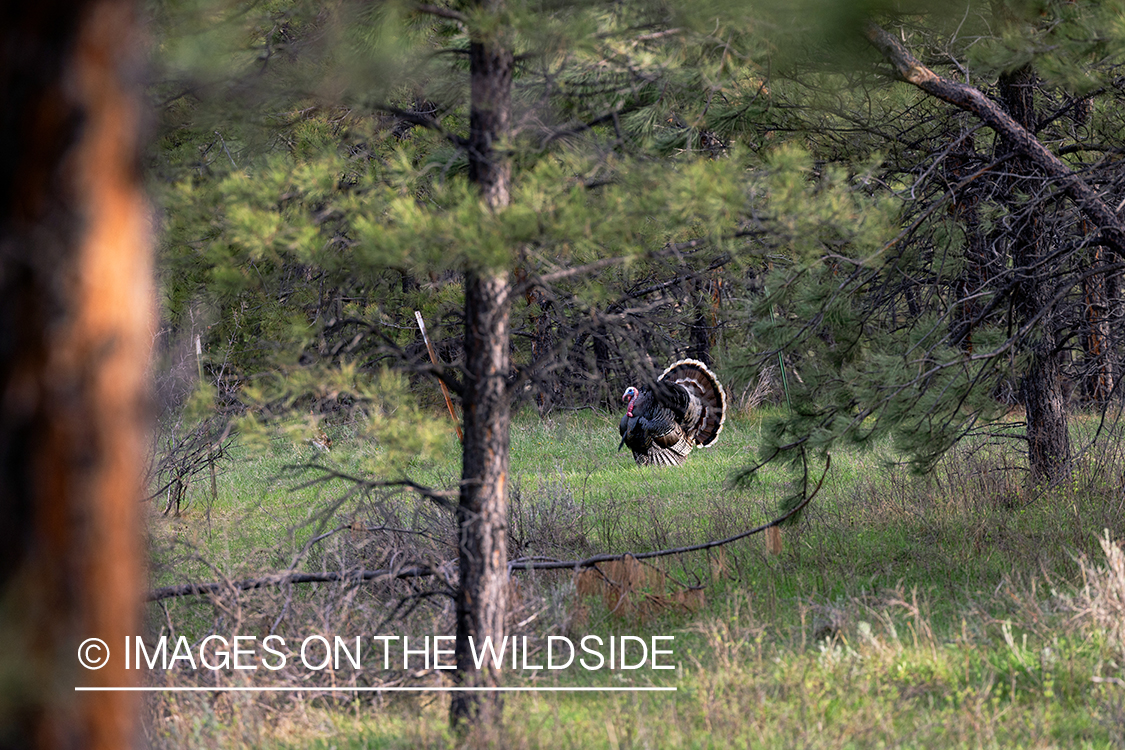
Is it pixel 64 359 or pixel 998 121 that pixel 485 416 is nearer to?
pixel 64 359

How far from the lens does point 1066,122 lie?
9406 millimetres

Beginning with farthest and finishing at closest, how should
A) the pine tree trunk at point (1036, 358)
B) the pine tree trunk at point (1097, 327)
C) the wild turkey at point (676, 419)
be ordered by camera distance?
the wild turkey at point (676, 419)
the pine tree trunk at point (1036, 358)
the pine tree trunk at point (1097, 327)

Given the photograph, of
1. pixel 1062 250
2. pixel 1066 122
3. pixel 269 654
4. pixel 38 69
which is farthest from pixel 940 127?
pixel 38 69

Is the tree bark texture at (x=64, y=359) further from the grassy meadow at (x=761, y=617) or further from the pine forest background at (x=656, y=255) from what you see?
the grassy meadow at (x=761, y=617)

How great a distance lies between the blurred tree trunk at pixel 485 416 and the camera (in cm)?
452

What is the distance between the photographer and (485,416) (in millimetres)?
4523

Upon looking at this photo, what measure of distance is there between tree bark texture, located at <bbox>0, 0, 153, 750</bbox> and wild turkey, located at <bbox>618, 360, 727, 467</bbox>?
39.8ft

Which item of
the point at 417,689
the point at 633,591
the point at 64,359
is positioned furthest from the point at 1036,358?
the point at 64,359

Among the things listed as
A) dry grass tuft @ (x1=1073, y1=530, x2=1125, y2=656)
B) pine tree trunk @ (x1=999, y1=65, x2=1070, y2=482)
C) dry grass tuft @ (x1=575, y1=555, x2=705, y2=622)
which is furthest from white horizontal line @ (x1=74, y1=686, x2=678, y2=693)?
pine tree trunk @ (x1=999, y1=65, x2=1070, y2=482)

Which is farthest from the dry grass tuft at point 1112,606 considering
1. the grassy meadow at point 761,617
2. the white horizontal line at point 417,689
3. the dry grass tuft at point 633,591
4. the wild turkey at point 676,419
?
the wild turkey at point 676,419

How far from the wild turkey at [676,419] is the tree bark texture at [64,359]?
12.1m

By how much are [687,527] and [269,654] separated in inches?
199

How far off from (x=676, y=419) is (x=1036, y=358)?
674 cm

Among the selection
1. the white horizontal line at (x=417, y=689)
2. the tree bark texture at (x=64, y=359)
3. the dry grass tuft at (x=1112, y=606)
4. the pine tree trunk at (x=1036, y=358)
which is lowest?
the white horizontal line at (x=417, y=689)
